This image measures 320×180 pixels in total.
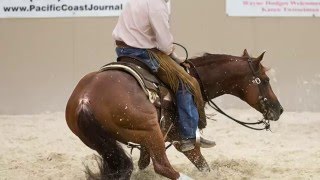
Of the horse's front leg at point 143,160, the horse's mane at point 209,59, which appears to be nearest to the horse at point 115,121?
the horse's front leg at point 143,160

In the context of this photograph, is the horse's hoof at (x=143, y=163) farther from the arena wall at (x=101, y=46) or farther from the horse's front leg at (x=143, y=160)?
the arena wall at (x=101, y=46)

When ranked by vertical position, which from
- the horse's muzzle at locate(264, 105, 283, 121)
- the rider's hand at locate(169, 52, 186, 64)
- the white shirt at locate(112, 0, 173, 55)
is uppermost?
the white shirt at locate(112, 0, 173, 55)

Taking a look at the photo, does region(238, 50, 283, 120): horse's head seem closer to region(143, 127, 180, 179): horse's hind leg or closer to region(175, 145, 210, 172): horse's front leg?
region(175, 145, 210, 172): horse's front leg

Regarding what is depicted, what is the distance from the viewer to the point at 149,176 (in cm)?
573

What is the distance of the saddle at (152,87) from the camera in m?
4.73

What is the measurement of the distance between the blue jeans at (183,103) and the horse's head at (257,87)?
707mm

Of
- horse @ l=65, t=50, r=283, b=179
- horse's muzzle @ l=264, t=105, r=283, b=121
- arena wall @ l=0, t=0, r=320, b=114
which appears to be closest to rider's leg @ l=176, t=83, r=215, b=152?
horse @ l=65, t=50, r=283, b=179

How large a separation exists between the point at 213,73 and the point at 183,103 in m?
0.65

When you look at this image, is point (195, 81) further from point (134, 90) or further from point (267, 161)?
point (267, 161)

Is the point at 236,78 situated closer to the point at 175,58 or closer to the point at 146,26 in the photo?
the point at 175,58

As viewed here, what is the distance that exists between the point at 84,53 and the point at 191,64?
12.2ft

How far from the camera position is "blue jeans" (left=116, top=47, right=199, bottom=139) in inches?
195

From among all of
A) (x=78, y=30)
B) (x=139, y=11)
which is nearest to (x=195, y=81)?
(x=139, y=11)

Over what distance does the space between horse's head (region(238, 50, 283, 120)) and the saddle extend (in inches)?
33.4
